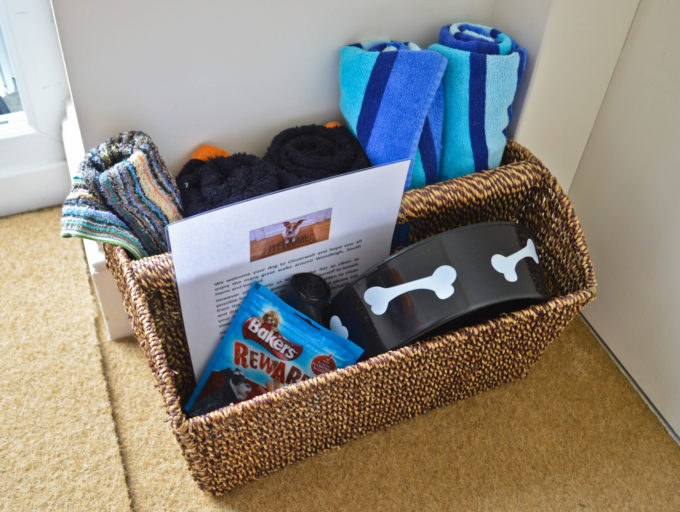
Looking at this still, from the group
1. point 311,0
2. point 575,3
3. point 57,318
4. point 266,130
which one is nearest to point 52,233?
point 57,318

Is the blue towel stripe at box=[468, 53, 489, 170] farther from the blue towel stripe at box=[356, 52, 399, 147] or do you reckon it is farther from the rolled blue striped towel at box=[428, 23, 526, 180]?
the blue towel stripe at box=[356, 52, 399, 147]

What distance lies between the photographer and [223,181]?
825 millimetres

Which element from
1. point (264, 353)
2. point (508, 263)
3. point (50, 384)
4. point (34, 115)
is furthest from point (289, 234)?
point (34, 115)

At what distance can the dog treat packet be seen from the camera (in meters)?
0.74

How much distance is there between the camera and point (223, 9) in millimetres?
757

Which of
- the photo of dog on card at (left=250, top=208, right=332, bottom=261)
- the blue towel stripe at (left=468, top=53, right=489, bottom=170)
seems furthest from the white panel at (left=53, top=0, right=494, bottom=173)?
the photo of dog on card at (left=250, top=208, right=332, bottom=261)

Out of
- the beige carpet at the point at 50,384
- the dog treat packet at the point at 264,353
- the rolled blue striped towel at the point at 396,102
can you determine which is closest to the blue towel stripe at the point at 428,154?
the rolled blue striped towel at the point at 396,102

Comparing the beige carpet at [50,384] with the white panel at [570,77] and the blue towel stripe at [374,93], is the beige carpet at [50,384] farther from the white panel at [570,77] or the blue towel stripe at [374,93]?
the white panel at [570,77]

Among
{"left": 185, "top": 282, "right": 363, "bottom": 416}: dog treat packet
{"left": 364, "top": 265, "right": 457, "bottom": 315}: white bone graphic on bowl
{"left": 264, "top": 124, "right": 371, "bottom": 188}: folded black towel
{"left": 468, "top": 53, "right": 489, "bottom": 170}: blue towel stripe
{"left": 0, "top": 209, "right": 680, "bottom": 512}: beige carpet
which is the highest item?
{"left": 468, "top": 53, "right": 489, "bottom": 170}: blue towel stripe

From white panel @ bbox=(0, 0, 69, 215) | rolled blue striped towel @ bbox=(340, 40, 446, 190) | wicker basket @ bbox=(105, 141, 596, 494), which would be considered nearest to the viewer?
wicker basket @ bbox=(105, 141, 596, 494)

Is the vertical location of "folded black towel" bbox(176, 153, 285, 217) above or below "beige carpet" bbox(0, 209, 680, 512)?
above

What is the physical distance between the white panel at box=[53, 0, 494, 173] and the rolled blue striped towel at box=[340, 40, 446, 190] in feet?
0.15

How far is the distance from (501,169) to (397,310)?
0.25 m

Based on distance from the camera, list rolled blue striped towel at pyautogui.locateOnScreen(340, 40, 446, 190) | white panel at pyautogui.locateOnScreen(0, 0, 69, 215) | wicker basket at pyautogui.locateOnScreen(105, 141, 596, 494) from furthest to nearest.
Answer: white panel at pyautogui.locateOnScreen(0, 0, 69, 215) < rolled blue striped towel at pyautogui.locateOnScreen(340, 40, 446, 190) < wicker basket at pyautogui.locateOnScreen(105, 141, 596, 494)
